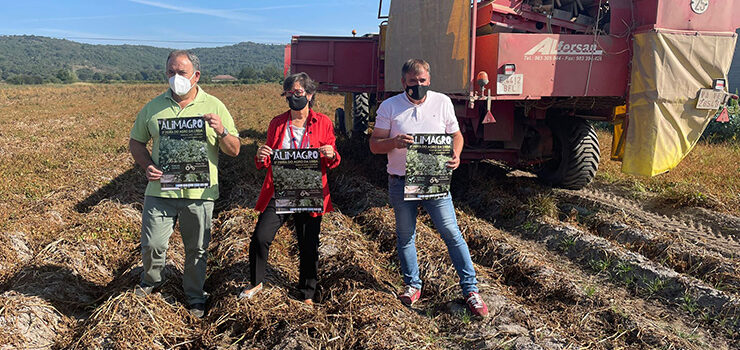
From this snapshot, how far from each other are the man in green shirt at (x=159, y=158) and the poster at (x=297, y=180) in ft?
1.06

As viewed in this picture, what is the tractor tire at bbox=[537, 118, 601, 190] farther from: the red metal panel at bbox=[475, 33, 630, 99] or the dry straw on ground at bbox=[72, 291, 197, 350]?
Result: the dry straw on ground at bbox=[72, 291, 197, 350]

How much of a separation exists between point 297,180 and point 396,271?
168 centimetres

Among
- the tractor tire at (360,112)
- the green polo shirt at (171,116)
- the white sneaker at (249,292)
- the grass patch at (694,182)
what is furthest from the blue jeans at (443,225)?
the tractor tire at (360,112)

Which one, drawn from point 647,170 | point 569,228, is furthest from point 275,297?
point 647,170

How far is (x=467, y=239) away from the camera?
5.62 metres

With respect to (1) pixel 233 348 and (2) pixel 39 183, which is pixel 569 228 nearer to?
(1) pixel 233 348

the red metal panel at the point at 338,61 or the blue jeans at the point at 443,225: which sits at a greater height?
the red metal panel at the point at 338,61

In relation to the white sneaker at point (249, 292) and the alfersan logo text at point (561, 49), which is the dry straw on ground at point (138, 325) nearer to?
the white sneaker at point (249, 292)

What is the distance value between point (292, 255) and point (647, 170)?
3.96 m

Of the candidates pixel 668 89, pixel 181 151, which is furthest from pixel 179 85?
pixel 668 89

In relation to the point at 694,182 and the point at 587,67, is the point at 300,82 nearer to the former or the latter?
the point at 587,67

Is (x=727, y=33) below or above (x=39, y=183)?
above

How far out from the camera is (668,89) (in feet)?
18.4

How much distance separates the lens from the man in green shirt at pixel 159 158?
10.9ft
